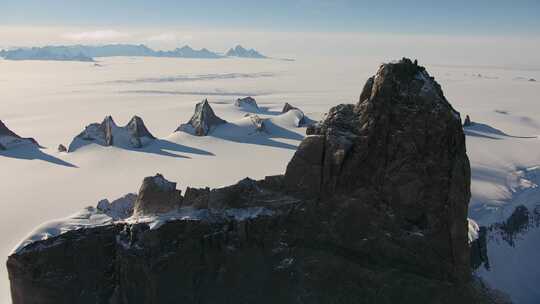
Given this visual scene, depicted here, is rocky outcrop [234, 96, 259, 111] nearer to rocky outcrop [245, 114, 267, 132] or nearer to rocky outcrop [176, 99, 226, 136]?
rocky outcrop [245, 114, 267, 132]

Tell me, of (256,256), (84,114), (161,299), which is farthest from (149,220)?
(84,114)

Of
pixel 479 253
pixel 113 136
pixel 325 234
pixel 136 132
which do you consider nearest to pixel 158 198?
pixel 325 234

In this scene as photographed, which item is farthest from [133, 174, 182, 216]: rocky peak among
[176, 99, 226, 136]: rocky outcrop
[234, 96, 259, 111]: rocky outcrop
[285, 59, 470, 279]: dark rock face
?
[234, 96, 259, 111]: rocky outcrop

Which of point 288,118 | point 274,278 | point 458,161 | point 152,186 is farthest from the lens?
point 288,118

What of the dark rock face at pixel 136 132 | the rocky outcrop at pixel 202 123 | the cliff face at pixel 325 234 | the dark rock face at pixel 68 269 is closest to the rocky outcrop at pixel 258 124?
the rocky outcrop at pixel 202 123

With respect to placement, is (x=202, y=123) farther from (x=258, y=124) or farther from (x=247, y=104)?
(x=247, y=104)

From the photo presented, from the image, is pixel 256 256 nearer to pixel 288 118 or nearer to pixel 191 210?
pixel 191 210
